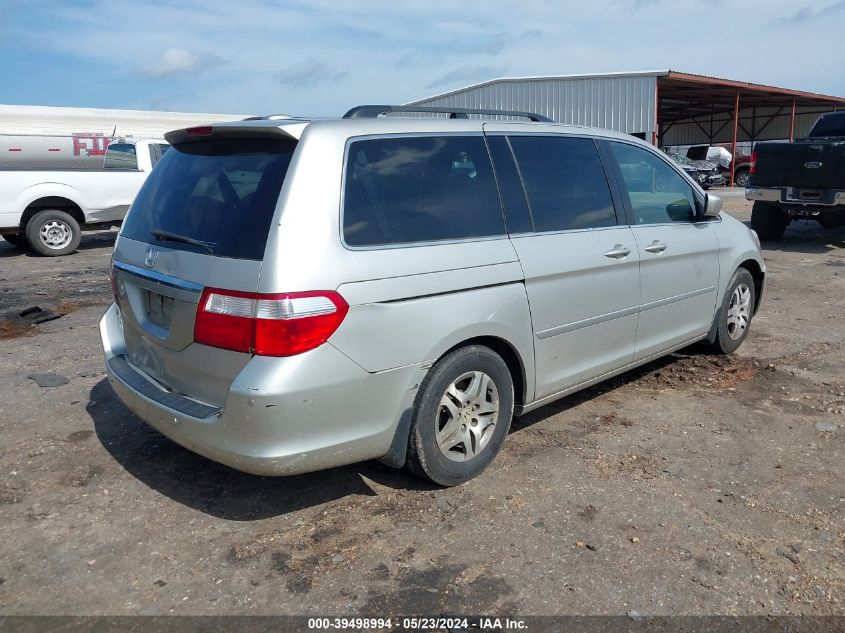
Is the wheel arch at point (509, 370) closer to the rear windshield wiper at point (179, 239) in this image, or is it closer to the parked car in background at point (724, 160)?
the rear windshield wiper at point (179, 239)

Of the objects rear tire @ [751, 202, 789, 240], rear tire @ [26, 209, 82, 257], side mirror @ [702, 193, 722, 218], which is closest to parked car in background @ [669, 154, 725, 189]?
rear tire @ [751, 202, 789, 240]

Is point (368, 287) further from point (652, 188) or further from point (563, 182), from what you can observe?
point (652, 188)

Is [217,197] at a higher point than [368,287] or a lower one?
higher

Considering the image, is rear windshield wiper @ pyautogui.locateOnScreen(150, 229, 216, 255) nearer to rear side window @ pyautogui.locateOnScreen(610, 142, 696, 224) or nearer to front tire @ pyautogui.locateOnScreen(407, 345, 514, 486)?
front tire @ pyautogui.locateOnScreen(407, 345, 514, 486)

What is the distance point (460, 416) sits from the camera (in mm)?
3447

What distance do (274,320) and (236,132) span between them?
1017mm

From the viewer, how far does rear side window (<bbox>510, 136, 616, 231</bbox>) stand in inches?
152

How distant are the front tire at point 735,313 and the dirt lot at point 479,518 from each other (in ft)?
1.78

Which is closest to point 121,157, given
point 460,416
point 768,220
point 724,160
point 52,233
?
point 52,233

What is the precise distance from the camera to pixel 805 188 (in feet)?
36.5

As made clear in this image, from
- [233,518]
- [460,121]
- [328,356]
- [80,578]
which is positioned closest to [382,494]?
[233,518]

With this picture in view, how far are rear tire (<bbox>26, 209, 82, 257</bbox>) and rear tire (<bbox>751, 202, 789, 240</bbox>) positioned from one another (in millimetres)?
11975

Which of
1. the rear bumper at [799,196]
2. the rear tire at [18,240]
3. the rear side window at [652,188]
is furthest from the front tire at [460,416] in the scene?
the rear tire at [18,240]

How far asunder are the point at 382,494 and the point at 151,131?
1886 cm
